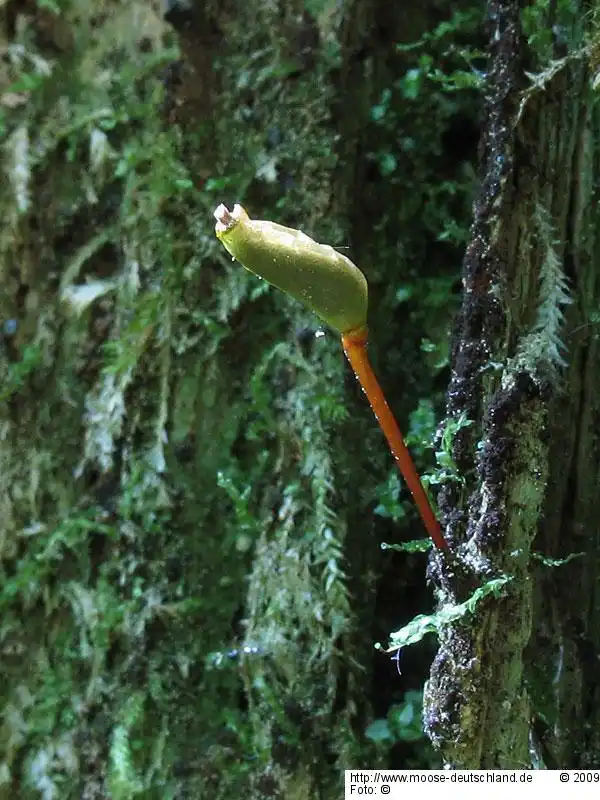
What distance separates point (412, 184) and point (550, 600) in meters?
0.71

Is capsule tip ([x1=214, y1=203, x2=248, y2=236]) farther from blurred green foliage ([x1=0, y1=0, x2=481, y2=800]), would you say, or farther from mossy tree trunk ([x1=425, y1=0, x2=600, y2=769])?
blurred green foliage ([x1=0, y1=0, x2=481, y2=800])

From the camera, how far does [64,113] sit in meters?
1.41

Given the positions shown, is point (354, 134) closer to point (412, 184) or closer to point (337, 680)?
point (412, 184)

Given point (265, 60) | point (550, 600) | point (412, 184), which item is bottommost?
point (550, 600)

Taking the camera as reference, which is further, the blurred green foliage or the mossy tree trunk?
Answer: the blurred green foliage

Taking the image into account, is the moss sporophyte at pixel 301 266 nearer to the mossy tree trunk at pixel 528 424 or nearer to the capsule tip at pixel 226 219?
the capsule tip at pixel 226 219

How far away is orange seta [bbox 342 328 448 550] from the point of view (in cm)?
74

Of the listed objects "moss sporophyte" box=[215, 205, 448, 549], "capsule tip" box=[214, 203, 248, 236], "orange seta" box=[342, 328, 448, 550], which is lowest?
"orange seta" box=[342, 328, 448, 550]

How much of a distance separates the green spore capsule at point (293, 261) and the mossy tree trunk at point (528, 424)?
0.91ft

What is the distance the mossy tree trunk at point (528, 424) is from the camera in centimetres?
82

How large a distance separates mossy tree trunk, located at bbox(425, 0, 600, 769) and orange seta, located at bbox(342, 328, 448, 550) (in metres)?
0.06

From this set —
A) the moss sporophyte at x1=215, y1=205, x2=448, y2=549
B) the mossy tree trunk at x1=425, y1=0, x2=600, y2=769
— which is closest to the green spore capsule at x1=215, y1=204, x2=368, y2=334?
the moss sporophyte at x1=215, y1=205, x2=448, y2=549

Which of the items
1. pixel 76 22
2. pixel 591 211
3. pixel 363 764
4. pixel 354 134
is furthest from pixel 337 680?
pixel 76 22

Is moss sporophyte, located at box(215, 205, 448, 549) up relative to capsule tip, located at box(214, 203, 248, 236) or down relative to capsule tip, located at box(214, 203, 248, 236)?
down
